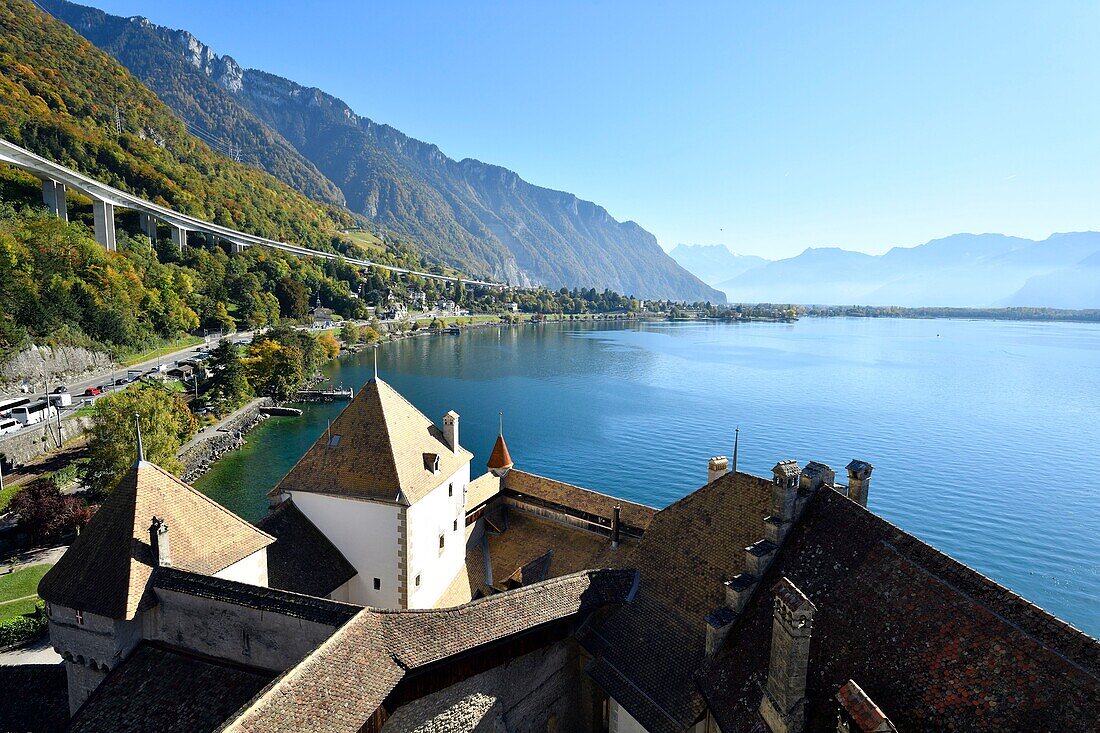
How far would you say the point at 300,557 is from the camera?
58.9 ft

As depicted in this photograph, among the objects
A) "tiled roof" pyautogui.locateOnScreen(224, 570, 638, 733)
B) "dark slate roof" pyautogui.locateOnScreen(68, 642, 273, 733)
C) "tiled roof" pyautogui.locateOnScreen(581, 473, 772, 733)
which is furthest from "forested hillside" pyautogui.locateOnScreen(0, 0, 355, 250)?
"tiled roof" pyautogui.locateOnScreen(581, 473, 772, 733)

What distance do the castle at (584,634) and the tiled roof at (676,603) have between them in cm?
5

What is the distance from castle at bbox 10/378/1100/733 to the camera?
9023 millimetres

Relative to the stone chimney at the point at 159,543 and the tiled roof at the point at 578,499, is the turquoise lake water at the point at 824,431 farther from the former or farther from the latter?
the stone chimney at the point at 159,543

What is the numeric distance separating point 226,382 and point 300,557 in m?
54.2

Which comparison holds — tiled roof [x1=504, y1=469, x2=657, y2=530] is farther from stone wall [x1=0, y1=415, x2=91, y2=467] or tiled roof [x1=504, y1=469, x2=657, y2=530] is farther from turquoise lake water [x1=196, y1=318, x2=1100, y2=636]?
stone wall [x1=0, y1=415, x2=91, y2=467]

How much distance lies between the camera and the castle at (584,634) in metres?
9.02

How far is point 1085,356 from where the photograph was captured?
145m

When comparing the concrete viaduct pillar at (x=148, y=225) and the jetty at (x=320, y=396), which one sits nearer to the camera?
→ the jetty at (x=320, y=396)

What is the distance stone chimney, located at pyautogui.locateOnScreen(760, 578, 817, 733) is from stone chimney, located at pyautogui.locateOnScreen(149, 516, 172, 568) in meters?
13.9

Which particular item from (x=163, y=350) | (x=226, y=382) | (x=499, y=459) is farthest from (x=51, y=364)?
(x=499, y=459)

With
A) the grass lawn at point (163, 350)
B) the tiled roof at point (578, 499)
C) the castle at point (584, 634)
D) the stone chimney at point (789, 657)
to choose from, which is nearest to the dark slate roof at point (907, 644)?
the castle at point (584, 634)

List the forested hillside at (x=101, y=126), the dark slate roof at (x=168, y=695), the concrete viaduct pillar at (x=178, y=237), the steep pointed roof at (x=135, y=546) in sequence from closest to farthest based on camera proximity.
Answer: the dark slate roof at (x=168, y=695) < the steep pointed roof at (x=135, y=546) < the forested hillside at (x=101, y=126) < the concrete viaduct pillar at (x=178, y=237)

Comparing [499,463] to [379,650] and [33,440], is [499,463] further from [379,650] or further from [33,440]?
[33,440]
